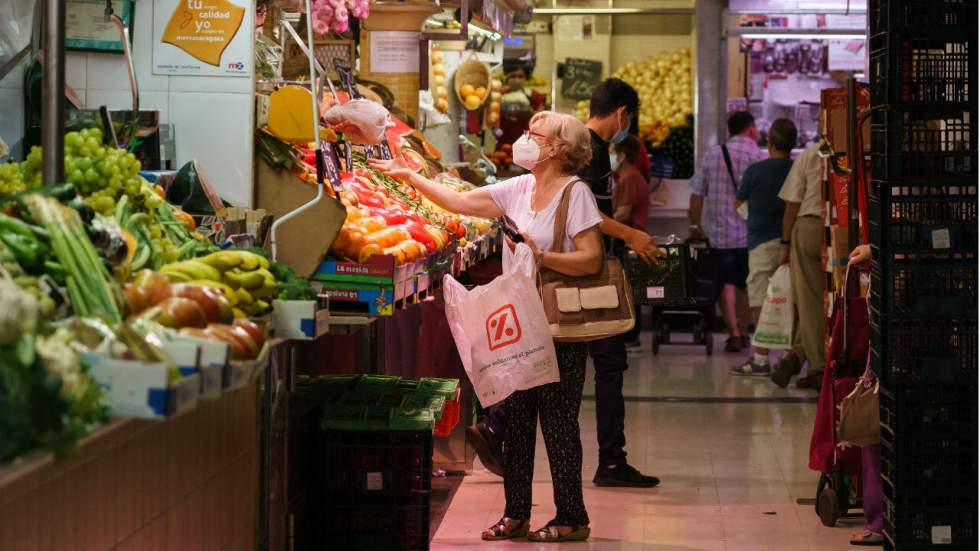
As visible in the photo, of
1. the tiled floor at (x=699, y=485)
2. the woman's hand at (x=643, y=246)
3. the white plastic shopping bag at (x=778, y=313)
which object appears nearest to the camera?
the tiled floor at (x=699, y=485)

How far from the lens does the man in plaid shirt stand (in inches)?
464

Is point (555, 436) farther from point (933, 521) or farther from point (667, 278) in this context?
point (667, 278)

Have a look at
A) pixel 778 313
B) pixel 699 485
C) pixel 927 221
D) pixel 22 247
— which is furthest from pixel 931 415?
pixel 778 313

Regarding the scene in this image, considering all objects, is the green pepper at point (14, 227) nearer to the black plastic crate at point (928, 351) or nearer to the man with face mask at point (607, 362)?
the black plastic crate at point (928, 351)

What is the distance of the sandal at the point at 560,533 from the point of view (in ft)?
18.3

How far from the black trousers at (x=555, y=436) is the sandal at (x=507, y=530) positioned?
24 mm

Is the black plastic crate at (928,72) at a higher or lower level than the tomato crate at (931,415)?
higher

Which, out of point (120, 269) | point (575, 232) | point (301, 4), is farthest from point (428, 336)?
point (120, 269)

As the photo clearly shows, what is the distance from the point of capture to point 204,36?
14.5ft

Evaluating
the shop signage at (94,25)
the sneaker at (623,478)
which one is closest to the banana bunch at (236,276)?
the shop signage at (94,25)

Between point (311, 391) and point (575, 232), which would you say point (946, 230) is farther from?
point (311, 391)

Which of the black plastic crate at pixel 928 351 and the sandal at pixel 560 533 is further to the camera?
the sandal at pixel 560 533

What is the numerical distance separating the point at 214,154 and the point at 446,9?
3219mm

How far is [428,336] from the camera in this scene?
6.83 meters
